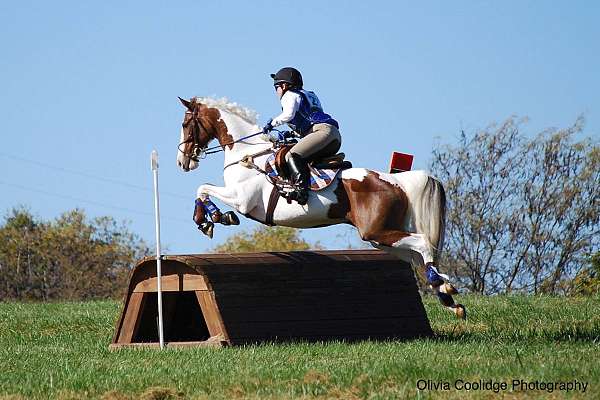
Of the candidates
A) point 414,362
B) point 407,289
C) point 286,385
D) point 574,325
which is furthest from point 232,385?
point 574,325

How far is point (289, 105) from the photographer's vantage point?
40.4ft

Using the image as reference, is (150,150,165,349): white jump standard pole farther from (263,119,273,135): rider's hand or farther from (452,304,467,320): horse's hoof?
(452,304,467,320): horse's hoof

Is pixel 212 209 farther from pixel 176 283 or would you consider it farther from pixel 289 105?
pixel 289 105

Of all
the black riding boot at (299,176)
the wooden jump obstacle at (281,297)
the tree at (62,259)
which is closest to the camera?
the wooden jump obstacle at (281,297)

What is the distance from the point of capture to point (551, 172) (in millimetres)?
30359

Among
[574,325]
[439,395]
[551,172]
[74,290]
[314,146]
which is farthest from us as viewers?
[74,290]

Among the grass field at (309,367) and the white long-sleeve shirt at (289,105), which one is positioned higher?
the white long-sleeve shirt at (289,105)

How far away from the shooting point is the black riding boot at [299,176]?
39.8 feet

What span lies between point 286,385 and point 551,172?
2237 centimetres

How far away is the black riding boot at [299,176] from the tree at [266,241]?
156 feet

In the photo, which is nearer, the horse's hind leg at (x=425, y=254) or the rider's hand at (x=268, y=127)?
the horse's hind leg at (x=425, y=254)

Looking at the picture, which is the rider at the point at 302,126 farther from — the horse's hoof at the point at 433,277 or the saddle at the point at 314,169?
the horse's hoof at the point at 433,277

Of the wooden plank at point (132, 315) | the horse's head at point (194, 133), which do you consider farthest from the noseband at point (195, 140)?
the wooden plank at point (132, 315)

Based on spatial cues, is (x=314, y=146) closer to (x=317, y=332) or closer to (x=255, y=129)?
(x=255, y=129)
